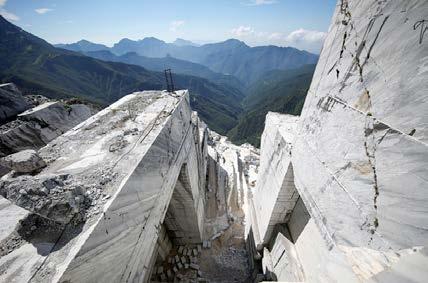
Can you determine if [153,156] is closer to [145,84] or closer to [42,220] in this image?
[42,220]

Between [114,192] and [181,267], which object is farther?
[181,267]

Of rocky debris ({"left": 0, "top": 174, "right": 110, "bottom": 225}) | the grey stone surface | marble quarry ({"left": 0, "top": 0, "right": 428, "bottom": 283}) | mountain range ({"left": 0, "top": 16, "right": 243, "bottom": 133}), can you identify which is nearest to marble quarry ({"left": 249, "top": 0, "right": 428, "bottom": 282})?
marble quarry ({"left": 0, "top": 0, "right": 428, "bottom": 283})

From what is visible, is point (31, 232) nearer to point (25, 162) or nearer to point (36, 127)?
point (25, 162)

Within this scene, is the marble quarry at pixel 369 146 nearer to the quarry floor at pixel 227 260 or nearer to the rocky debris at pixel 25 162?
the rocky debris at pixel 25 162

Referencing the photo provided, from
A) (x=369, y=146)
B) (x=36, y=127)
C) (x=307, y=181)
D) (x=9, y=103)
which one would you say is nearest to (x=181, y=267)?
(x=307, y=181)

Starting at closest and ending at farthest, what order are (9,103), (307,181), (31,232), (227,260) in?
(31,232) < (307,181) < (227,260) < (9,103)

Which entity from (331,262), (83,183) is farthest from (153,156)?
(331,262)

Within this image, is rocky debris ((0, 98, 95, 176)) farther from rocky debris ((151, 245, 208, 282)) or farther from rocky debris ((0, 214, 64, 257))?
rocky debris ((151, 245, 208, 282))

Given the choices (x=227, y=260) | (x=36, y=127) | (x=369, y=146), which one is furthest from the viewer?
(x=227, y=260)
